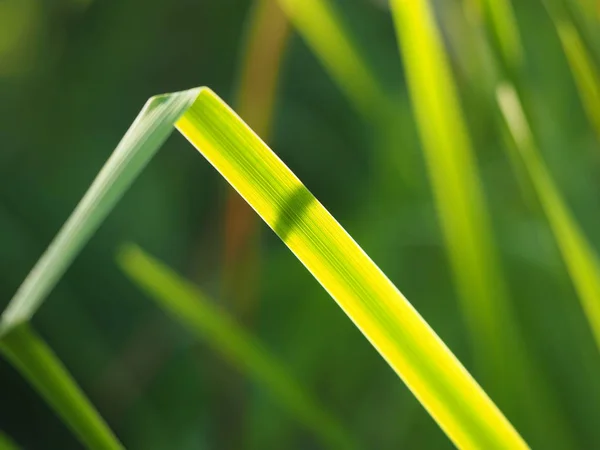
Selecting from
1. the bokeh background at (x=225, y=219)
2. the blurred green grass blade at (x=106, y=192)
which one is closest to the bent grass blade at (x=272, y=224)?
the blurred green grass blade at (x=106, y=192)

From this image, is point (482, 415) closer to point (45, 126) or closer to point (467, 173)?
point (467, 173)

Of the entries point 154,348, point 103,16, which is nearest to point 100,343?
point 154,348

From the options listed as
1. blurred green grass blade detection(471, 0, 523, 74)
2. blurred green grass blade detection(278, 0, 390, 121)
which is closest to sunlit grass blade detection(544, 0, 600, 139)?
blurred green grass blade detection(471, 0, 523, 74)

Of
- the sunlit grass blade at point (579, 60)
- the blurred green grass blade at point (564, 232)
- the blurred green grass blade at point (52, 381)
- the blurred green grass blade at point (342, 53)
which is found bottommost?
the blurred green grass blade at point (564, 232)

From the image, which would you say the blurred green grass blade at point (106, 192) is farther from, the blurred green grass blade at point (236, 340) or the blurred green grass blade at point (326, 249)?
the blurred green grass blade at point (236, 340)

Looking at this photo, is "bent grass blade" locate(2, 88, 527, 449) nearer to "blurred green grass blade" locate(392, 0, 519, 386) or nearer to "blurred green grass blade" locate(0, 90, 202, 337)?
"blurred green grass blade" locate(0, 90, 202, 337)

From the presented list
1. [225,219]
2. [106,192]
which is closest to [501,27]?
[106,192]

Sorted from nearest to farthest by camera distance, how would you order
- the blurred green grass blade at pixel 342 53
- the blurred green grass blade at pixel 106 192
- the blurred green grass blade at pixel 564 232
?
the blurred green grass blade at pixel 106 192, the blurred green grass blade at pixel 564 232, the blurred green grass blade at pixel 342 53
